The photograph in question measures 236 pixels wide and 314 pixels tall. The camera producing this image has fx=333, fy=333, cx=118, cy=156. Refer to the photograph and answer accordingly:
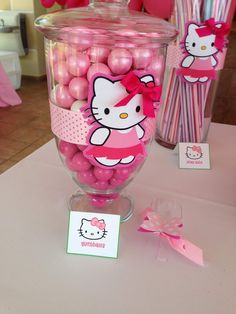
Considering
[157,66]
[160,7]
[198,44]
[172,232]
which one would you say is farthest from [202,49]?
[172,232]

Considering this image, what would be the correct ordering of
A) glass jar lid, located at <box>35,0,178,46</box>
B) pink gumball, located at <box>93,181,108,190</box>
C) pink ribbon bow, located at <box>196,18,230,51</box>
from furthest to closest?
pink ribbon bow, located at <box>196,18,230,51</box> < pink gumball, located at <box>93,181,108,190</box> < glass jar lid, located at <box>35,0,178,46</box>

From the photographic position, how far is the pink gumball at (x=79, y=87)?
424mm

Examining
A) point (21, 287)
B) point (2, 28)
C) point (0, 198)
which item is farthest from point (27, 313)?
point (2, 28)

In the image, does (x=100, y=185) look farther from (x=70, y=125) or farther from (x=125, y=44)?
(x=125, y=44)

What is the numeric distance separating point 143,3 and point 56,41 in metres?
0.42

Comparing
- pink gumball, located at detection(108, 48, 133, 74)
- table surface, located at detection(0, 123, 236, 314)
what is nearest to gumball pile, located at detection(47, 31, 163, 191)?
pink gumball, located at detection(108, 48, 133, 74)

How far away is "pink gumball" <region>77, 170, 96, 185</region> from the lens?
0.50 metres

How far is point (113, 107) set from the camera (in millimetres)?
424

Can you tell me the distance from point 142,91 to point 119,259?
236mm

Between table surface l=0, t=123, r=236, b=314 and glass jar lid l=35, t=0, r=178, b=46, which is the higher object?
glass jar lid l=35, t=0, r=178, b=46

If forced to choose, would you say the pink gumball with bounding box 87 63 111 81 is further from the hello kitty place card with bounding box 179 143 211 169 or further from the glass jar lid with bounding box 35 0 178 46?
the hello kitty place card with bounding box 179 143 211 169

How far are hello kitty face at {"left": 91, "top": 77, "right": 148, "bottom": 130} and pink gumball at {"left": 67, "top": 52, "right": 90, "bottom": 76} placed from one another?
0.03 meters

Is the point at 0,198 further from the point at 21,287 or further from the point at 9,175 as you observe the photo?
the point at 21,287

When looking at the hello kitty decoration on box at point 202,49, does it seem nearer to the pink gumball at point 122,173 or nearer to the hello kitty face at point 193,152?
the hello kitty face at point 193,152
